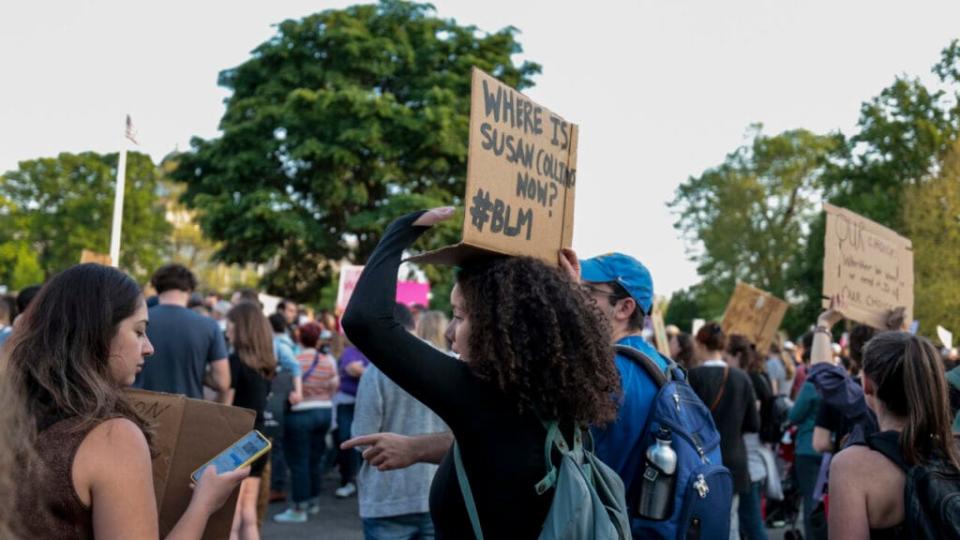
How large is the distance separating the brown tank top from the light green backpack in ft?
2.96

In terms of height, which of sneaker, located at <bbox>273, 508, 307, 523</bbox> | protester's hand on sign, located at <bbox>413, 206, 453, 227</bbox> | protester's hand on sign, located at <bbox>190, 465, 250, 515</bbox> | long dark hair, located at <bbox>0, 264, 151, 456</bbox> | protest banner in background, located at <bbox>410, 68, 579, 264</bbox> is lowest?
sneaker, located at <bbox>273, 508, 307, 523</bbox>

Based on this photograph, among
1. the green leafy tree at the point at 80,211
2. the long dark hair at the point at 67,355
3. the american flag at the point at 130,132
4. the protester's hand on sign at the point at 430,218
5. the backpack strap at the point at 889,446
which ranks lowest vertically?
the backpack strap at the point at 889,446

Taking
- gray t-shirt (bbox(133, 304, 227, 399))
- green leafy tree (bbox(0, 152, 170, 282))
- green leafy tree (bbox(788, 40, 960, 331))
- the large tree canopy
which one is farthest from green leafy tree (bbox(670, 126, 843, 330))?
gray t-shirt (bbox(133, 304, 227, 399))

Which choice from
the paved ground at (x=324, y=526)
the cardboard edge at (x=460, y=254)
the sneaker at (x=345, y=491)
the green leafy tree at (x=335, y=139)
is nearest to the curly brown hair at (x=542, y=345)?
the cardboard edge at (x=460, y=254)

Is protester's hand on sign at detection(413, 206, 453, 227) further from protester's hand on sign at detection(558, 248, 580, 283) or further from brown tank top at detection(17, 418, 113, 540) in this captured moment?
brown tank top at detection(17, 418, 113, 540)

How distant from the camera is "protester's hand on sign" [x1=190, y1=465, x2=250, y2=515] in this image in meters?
2.57

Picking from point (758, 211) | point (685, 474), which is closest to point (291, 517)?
point (685, 474)

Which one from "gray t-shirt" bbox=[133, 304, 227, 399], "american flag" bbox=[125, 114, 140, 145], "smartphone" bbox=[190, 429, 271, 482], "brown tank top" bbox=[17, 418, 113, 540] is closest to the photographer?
"brown tank top" bbox=[17, 418, 113, 540]

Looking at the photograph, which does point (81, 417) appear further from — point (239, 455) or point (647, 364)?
point (647, 364)

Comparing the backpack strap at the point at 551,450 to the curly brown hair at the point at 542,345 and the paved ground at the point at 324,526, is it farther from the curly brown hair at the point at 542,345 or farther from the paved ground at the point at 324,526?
the paved ground at the point at 324,526

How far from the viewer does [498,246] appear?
9.46 feet

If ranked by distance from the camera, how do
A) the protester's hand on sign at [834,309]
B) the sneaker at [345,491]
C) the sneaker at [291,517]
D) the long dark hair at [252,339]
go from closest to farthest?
the protester's hand on sign at [834,309], the long dark hair at [252,339], the sneaker at [291,517], the sneaker at [345,491]

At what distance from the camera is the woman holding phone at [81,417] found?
2.21 metres

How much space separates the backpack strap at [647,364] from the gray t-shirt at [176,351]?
3.60 metres
